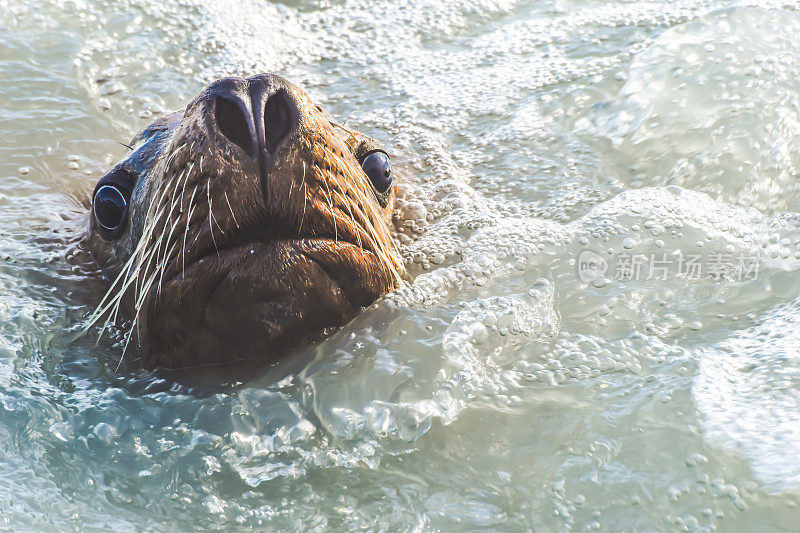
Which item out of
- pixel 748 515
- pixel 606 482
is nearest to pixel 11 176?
pixel 606 482

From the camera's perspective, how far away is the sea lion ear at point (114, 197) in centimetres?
344

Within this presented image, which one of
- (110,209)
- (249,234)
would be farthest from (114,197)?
(249,234)

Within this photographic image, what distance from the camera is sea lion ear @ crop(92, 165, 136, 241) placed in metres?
3.44

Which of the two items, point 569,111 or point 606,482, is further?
point 569,111

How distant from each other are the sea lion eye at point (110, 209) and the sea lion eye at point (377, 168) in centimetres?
95

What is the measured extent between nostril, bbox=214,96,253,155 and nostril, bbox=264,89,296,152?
7cm

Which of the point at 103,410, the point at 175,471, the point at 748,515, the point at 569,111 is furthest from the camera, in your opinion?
the point at 569,111

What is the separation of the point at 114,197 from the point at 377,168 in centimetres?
103

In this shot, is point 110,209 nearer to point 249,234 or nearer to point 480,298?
point 249,234

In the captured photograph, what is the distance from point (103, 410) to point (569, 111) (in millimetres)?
3211

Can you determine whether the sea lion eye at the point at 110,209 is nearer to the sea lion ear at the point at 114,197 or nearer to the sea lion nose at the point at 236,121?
the sea lion ear at the point at 114,197

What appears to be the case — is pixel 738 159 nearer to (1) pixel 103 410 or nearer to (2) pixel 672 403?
(2) pixel 672 403

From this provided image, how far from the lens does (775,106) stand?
4.72 metres

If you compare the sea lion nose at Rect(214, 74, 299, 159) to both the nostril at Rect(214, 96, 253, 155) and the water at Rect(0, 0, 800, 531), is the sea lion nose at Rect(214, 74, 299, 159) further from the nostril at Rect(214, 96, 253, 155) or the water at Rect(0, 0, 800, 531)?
the water at Rect(0, 0, 800, 531)
